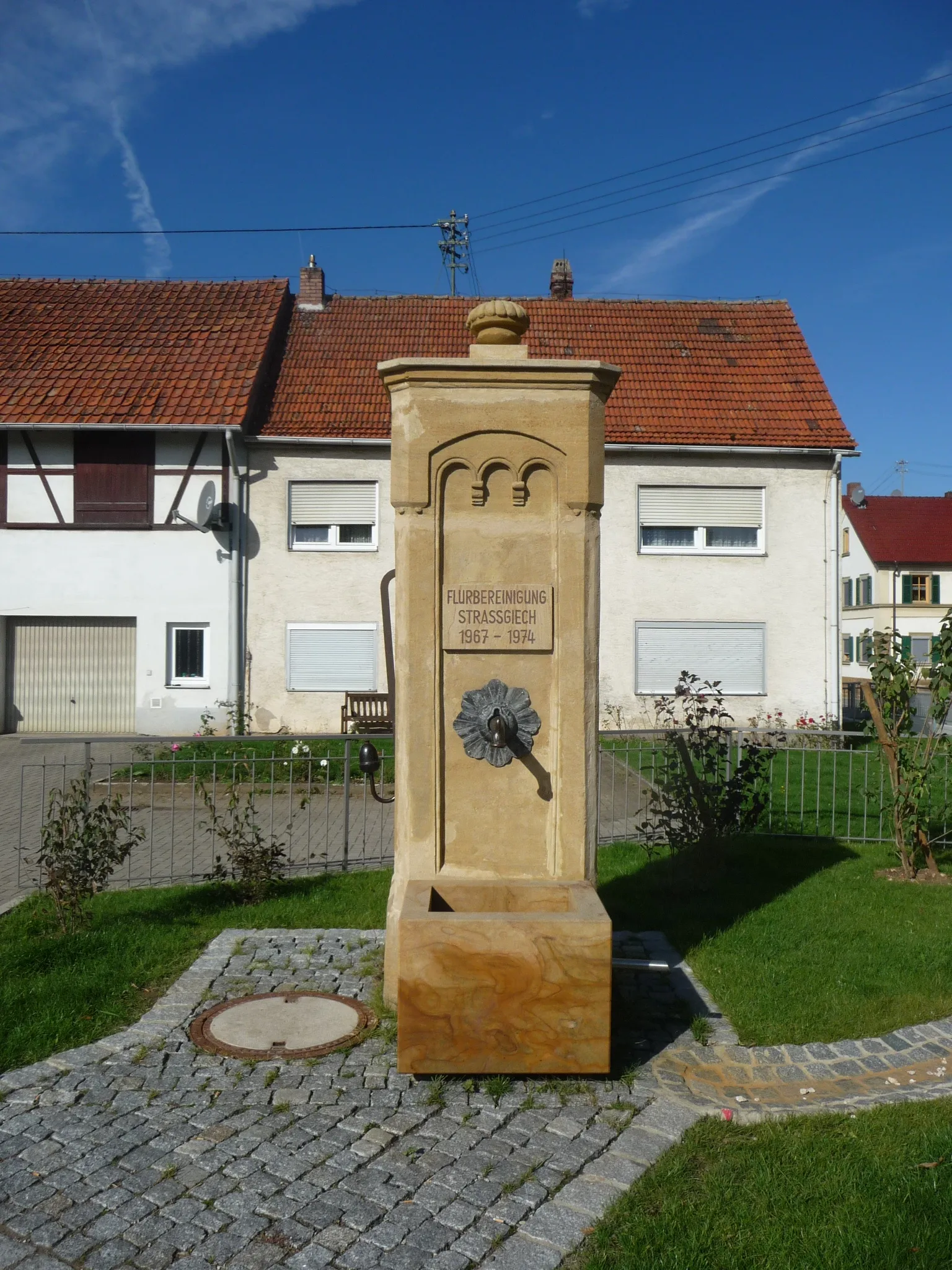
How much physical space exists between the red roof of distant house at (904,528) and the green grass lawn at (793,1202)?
42474 mm

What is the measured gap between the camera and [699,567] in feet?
61.5

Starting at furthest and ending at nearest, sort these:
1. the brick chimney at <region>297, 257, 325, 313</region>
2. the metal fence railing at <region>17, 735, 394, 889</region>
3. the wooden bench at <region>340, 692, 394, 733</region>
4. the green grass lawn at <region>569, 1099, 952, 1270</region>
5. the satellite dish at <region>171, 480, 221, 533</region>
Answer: the brick chimney at <region>297, 257, 325, 313</region>
the satellite dish at <region>171, 480, 221, 533</region>
the wooden bench at <region>340, 692, 394, 733</region>
the metal fence railing at <region>17, 735, 394, 889</region>
the green grass lawn at <region>569, 1099, 952, 1270</region>

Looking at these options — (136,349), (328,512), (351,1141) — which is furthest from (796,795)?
(136,349)

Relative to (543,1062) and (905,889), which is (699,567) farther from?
(543,1062)

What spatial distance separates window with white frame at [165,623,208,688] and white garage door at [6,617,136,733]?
0.79 m

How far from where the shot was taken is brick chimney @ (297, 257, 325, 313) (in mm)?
21828

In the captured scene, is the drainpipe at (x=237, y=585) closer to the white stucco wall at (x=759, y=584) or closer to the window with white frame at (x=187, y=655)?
the window with white frame at (x=187, y=655)

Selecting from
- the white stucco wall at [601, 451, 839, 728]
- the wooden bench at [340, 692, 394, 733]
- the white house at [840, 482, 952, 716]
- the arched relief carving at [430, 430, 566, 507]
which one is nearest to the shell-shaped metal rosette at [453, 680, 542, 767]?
the arched relief carving at [430, 430, 566, 507]

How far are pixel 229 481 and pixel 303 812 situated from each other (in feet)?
28.1

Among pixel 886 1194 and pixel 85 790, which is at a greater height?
pixel 85 790

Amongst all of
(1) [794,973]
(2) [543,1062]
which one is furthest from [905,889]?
(2) [543,1062]

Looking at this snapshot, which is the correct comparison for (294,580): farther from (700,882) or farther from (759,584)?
(700,882)

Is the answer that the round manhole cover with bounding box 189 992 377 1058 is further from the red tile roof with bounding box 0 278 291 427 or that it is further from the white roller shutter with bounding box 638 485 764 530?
the white roller shutter with bounding box 638 485 764 530

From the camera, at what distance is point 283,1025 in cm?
532
